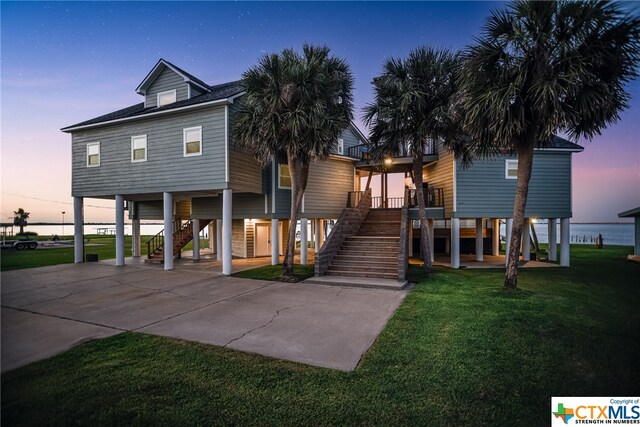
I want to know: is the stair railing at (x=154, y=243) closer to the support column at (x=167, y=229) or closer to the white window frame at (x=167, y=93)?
the support column at (x=167, y=229)

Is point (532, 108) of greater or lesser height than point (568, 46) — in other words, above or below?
below

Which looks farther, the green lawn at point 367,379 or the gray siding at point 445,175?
the gray siding at point 445,175

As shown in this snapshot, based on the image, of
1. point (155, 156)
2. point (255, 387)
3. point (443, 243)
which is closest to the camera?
point (255, 387)

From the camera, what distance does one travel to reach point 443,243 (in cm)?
2127

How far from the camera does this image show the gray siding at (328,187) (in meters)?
15.9

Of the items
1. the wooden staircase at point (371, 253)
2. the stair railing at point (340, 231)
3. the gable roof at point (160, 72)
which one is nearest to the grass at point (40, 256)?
the stair railing at point (340, 231)

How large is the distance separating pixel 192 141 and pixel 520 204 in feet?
41.8

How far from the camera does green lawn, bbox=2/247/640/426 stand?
310 cm

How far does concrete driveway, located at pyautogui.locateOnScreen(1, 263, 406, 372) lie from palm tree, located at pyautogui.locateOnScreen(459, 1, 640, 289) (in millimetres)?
5968

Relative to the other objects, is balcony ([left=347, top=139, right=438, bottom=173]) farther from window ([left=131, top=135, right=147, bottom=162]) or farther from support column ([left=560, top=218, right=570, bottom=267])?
window ([left=131, top=135, right=147, bottom=162])

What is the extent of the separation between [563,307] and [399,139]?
7.61m

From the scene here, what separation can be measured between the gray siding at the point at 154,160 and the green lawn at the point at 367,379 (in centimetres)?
853

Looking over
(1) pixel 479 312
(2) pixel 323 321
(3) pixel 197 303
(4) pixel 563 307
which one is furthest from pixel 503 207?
(3) pixel 197 303

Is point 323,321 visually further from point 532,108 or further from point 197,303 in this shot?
point 532,108
